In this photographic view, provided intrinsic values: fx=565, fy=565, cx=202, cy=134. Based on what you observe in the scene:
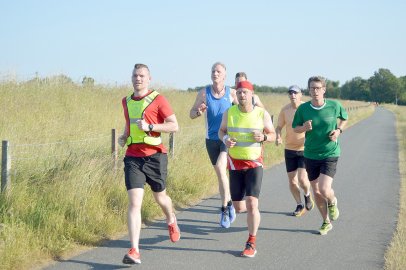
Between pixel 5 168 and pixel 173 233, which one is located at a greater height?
pixel 5 168

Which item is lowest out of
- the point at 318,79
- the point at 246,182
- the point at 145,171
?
the point at 246,182

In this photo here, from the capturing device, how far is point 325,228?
752cm

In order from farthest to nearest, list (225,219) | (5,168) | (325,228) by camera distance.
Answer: (225,219), (325,228), (5,168)

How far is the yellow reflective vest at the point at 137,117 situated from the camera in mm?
6207

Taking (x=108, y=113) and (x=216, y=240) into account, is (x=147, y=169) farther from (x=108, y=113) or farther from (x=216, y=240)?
(x=108, y=113)

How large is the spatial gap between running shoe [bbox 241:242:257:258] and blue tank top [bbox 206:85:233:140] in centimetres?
208

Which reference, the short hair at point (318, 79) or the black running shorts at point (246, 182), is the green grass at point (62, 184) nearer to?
the black running shorts at point (246, 182)

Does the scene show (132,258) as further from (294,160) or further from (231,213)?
(294,160)

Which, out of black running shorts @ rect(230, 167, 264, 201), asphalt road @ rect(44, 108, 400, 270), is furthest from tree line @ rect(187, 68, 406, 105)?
black running shorts @ rect(230, 167, 264, 201)

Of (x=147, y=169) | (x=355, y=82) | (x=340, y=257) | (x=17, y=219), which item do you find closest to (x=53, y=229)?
(x=17, y=219)

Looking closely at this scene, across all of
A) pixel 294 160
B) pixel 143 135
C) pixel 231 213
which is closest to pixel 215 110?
pixel 231 213

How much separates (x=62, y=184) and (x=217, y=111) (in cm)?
235

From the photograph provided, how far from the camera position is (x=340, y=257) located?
20.8 ft

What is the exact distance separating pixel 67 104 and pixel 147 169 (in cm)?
978
